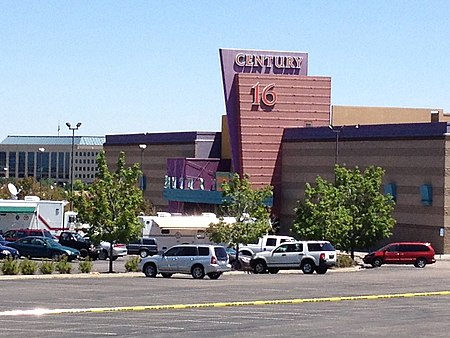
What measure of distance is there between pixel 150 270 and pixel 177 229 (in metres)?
16.3

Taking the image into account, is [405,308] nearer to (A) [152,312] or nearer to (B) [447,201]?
(A) [152,312]

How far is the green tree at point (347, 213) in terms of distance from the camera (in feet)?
207

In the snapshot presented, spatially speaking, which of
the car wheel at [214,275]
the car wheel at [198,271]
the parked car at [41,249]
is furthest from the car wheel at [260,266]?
the parked car at [41,249]

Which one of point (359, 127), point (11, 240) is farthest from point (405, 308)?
point (359, 127)

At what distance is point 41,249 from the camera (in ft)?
188

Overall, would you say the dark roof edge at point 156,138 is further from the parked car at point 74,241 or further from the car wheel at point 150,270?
the car wheel at point 150,270

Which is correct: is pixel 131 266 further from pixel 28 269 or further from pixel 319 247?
pixel 319 247

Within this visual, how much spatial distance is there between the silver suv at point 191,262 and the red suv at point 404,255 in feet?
61.2

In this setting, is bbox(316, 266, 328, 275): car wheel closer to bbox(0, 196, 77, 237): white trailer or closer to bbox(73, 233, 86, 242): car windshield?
bbox(73, 233, 86, 242): car windshield

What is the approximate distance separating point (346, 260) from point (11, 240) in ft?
66.0

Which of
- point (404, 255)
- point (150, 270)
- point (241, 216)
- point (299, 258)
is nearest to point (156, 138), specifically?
point (404, 255)

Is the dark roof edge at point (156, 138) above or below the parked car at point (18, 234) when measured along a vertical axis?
above

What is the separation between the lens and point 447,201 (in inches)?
3063

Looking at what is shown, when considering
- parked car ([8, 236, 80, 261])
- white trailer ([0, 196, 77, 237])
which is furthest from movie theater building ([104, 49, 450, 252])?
parked car ([8, 236, 80, 261])
